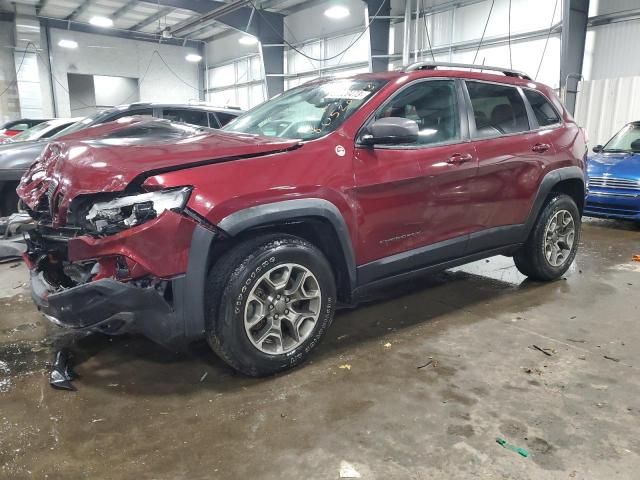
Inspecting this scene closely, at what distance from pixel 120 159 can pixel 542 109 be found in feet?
10.6

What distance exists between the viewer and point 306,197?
2482mm

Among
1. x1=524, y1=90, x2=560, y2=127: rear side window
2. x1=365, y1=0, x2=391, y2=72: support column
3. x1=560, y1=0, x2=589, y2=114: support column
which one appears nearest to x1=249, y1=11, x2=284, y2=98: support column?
x1=365, y1=0, x2=391, y2=72: support column

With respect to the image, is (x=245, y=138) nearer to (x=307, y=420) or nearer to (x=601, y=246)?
(x=307, y=420)

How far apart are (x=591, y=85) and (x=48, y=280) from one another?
10.3 meters

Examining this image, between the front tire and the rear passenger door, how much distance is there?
53.9 inches

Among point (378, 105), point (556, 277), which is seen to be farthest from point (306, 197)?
point (556, 277)

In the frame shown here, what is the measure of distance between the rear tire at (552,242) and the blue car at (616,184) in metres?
2.78

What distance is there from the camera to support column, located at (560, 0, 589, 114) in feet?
30.0

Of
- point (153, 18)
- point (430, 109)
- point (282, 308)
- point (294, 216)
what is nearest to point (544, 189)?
point (430, 109)

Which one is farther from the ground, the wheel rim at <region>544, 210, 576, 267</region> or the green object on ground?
the wheel rim at <region>544, 210, 576, 267</region>

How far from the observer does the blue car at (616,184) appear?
6.35 meters

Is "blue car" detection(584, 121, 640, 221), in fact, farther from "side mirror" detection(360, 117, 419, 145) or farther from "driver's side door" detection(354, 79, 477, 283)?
"side mirror" detection(360, 117, 419, 145)

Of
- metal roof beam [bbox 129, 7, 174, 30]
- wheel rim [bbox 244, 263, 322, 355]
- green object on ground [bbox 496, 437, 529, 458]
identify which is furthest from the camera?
metal roof beam [bbox 129, 7, 174, 30]

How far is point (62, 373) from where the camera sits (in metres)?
2.61
